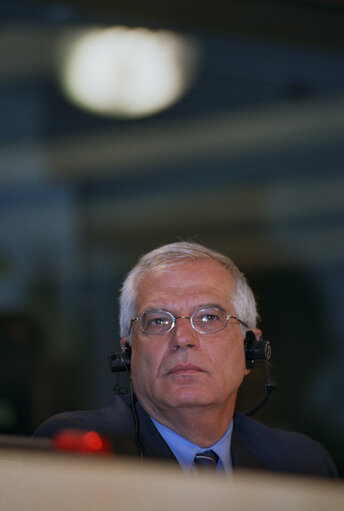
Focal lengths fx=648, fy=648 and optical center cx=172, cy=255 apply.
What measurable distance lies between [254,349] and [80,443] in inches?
32.0

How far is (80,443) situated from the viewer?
0.68m

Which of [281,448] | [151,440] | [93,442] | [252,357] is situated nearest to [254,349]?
[252,357]

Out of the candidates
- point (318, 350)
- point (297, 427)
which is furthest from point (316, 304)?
point (297, 427)

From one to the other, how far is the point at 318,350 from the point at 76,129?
47.9 inches

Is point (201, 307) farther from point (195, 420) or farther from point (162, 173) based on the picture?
point (162, 173)

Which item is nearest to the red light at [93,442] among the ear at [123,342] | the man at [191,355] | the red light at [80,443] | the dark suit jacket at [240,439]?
the red light at [80,443]

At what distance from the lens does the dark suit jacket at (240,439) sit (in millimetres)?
1029

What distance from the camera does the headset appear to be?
1.43m

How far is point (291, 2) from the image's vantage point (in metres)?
1.67

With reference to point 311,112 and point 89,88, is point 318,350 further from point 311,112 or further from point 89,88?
point 89,88

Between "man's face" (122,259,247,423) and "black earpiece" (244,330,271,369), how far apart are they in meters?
0.01

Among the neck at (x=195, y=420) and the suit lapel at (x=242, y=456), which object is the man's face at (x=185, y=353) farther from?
the suit lapel at (x=242, y=456)

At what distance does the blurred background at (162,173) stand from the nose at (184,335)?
0.64ft

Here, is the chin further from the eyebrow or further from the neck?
the eyebrow
